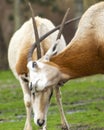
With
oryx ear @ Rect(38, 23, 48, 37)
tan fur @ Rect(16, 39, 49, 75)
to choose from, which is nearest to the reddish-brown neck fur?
tan fur @ Rect(16, 39, 49, 75)

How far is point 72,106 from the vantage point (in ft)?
41.3

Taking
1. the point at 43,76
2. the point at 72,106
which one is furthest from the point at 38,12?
the point at 43,76

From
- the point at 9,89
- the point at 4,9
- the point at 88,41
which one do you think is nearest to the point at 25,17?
the point at 4,9

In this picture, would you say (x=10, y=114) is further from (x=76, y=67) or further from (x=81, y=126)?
(x=76, y=67)

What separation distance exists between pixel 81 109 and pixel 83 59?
4.61 metres

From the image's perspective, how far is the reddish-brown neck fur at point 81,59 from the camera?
24.8ft

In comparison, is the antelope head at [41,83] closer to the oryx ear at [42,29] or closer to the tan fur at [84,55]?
the tan fur at [84,55]

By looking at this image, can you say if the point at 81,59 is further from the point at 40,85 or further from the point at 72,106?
the point at 72,106

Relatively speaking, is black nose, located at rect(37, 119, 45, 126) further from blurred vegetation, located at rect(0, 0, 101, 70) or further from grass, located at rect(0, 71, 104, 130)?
blurred vegetation, located at rect(0, 0, 101, 70)

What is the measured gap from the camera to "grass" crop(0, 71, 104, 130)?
1026cm

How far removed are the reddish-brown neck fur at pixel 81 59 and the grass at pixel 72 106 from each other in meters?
2.12

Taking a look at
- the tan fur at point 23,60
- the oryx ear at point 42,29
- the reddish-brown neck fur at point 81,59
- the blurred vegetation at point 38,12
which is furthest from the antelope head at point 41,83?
the blurred vegetation at point 38,12

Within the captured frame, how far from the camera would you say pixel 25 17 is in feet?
114

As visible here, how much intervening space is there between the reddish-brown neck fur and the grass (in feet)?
6.97
